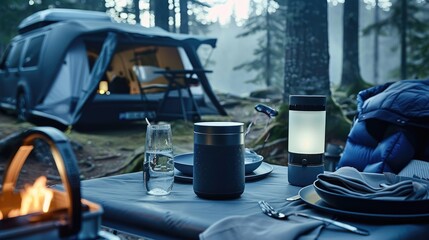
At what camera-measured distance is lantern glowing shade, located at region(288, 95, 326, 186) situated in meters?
1.51

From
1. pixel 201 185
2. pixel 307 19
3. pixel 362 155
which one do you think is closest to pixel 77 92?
pixel 307 19

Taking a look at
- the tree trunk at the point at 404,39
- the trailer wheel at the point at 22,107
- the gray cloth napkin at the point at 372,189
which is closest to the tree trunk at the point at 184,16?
the trailer wheel at the point at 22,107

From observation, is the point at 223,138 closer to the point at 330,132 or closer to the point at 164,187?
the point at 164,187

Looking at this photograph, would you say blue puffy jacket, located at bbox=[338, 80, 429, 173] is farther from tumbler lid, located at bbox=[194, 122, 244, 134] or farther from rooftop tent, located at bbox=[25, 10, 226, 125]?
rooftop tent, located at bbox=[25, 10, 226, 125]

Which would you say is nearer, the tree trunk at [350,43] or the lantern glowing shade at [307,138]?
the lantern glowing shade at [307,138]

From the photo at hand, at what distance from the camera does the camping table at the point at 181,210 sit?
1060 millimetres

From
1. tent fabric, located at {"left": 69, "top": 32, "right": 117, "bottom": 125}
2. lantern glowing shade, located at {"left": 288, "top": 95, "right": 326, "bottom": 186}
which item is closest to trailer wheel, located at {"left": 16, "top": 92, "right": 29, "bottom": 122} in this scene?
tent fabric, located at {"left": 69, "top": 32, "right": 117, "bottom": 125}

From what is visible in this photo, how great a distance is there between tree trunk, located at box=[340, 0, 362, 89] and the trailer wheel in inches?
257

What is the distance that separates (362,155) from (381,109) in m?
0.24

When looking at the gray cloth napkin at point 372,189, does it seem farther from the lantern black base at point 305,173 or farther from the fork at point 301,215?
the lantern black base at point 305,173

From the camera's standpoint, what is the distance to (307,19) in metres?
4.78

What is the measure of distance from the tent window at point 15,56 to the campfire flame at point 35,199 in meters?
8.36

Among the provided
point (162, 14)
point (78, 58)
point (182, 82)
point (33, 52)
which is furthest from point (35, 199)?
A: point (162, 14)

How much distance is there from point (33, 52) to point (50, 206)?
25.2 ft
